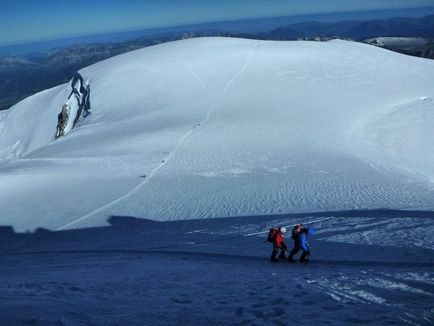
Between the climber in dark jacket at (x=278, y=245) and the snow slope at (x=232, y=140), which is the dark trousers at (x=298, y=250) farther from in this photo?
the snow slope at (x=232, y=140)

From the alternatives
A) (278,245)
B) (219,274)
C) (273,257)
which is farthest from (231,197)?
(219,274)

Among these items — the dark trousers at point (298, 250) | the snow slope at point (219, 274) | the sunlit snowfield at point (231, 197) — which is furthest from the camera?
the dark trousers at point (298, 250)

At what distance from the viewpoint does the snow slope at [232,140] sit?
16.1 meters

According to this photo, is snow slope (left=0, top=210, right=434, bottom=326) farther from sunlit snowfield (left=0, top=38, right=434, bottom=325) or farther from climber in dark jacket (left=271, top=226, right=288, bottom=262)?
climber in dark jacket (left=271, top=226, right=288, bottom=262)

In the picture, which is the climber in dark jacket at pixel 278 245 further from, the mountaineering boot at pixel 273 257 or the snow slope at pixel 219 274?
the snow slope at pixel 219 274

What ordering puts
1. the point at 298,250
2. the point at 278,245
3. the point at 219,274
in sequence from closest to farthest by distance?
the point at 219,274
the point at 298,250
the point at 278,245

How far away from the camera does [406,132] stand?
24.1 metres

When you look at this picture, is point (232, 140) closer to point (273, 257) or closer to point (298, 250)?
point (273, 257)

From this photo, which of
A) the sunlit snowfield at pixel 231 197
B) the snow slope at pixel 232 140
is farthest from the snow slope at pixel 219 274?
the snow slope at pixel 232 140

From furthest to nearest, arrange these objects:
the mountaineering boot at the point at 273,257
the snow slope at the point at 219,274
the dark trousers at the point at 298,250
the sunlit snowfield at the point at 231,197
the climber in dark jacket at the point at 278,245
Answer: the mountaineering boot at the point at 273,257 → the climber in dark jacket at the point at 278,245 → the dark trousers at the point at 298,250 → the sunlit snowfield at the point at 231,197 → the snow slope at the point at 219,274

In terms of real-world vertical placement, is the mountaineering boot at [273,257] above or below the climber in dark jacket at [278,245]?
below

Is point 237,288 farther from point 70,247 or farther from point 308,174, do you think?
point 308,174

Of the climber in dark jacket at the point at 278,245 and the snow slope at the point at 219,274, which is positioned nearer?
the snow slope at the point at 219,274

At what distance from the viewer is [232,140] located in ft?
78.6
